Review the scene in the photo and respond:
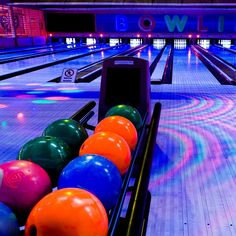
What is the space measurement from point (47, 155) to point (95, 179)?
29cm

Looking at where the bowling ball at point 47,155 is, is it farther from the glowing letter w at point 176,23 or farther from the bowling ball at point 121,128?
the glowing letter w at point 176,23

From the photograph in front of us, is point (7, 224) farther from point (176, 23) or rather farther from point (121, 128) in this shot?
point (176, 23)

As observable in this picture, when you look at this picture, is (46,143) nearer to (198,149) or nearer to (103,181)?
(103,181)

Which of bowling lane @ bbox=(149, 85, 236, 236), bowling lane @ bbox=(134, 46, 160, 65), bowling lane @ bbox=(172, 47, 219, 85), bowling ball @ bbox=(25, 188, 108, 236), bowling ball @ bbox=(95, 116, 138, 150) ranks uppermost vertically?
bowling ball @ bbox=(25, 188, 108, 236)

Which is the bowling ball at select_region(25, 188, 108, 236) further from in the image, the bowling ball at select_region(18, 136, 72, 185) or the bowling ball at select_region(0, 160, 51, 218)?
the bowling ball at select_region(18, 136, 72, 185)

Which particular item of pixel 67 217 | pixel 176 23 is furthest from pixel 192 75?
pixel 176 23

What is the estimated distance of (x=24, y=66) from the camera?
654 cm

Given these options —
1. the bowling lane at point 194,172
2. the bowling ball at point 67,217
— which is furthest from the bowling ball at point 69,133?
the bowling ball at point 67,217

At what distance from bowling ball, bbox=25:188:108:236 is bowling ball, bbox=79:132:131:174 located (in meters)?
0.48

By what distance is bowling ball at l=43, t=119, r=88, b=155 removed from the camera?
1620mm

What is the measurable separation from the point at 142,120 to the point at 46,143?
2.66ft

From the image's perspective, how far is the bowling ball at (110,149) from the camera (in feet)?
4.61

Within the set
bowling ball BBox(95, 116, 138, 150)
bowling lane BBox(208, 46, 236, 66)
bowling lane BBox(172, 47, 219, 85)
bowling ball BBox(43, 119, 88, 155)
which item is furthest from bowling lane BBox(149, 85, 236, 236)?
bowling lane BBox(208, 46, 236, 66)

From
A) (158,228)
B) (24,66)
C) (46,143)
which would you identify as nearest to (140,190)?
(158,228)
